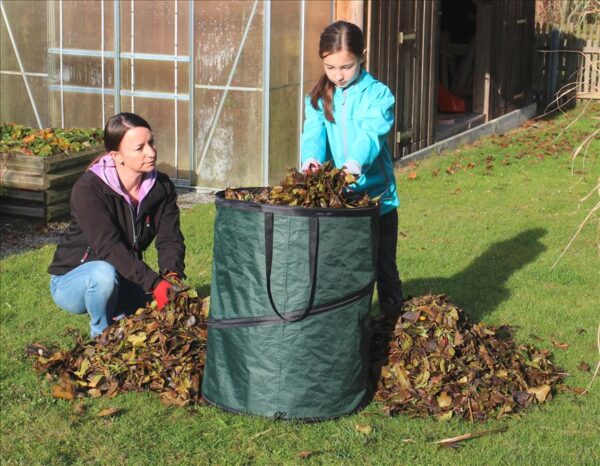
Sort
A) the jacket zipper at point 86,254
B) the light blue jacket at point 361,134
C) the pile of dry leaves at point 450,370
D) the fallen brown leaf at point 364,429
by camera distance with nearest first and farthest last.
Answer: the fallen brown leaf at point 364,429 < the pile of dry leaves at point 450,370 < the light blue jacket at point 361,134 < the jacket zipper at point 86,254

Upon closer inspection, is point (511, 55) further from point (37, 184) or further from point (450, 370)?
point (450, 370)

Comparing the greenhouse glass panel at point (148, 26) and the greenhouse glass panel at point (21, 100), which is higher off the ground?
the greenhouse glass panel at point (148, 26)

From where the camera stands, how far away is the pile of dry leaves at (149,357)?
18.2ft

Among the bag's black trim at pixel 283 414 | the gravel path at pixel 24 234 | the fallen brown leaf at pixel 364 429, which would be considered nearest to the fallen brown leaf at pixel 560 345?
the bag's black trim at pixel 283 414

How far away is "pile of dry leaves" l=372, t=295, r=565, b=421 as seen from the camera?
209 inches

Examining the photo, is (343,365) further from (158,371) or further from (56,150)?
(56,150)

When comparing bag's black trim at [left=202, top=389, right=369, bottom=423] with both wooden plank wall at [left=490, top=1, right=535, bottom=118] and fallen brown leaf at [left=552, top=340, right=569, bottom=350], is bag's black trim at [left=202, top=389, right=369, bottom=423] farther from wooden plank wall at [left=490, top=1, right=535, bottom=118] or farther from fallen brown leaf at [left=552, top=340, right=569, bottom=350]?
wooden plank wall at [left=490, top=1, right=535, bottom=118]

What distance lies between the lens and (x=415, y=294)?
7.55 metres

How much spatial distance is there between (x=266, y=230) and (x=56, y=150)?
600 centimetres

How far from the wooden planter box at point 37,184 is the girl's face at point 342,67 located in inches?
197

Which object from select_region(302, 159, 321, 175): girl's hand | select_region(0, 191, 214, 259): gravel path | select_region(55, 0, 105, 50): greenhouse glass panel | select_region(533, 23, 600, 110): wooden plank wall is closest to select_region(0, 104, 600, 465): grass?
select_region(0, 191, 214, 259): gravel path

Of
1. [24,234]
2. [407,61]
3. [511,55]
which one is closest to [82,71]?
[24,234]

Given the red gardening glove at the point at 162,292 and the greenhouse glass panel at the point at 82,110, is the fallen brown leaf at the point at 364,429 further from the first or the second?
the greenhouse glass panel at the point at 82,110

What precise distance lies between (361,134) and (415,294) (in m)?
2.17
